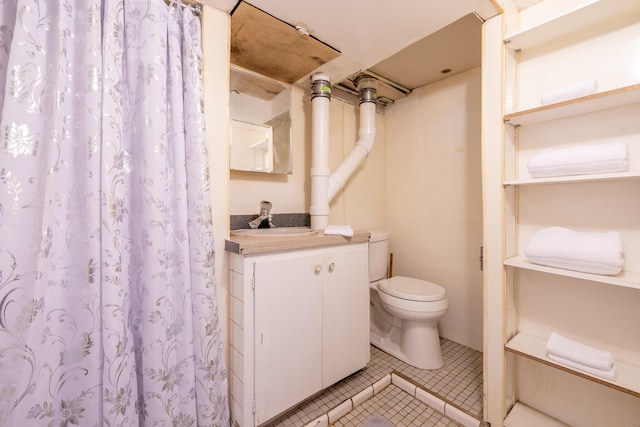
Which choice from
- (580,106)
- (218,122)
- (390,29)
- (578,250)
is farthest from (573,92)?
(218,122)

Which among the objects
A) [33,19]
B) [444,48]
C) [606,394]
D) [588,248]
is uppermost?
[444,48]

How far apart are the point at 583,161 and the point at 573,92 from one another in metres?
0.29

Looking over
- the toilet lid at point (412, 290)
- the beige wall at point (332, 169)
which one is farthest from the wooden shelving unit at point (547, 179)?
the beige wall at point (332, 169)

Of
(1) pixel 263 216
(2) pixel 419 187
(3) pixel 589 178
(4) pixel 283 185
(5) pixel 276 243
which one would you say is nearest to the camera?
(3) pixel 589 178

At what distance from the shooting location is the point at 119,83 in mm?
951

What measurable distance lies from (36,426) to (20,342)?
0.82 feet

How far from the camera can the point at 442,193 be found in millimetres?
2145

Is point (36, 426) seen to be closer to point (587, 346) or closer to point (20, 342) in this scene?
point (20, 342)

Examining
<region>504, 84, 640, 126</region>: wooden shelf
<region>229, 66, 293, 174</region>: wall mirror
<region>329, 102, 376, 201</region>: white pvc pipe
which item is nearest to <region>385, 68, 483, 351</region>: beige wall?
<region>329, 102, 376, 201</region>: white pvc pipe

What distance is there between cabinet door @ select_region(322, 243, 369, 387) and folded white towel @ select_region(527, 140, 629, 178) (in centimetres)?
95

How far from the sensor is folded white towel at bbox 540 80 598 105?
1064 mm

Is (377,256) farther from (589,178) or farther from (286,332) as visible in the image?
(589,178)

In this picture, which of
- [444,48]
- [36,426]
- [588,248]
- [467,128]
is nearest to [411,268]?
[467,128]

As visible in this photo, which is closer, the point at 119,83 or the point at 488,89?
the point at 119,83
